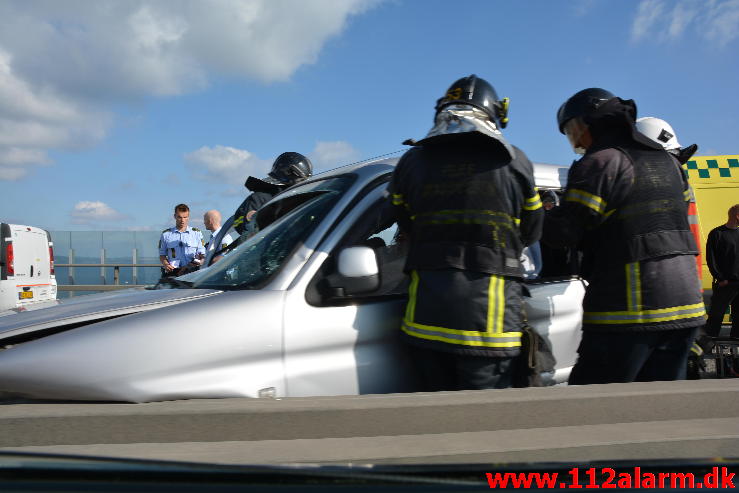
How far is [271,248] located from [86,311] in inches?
31.7

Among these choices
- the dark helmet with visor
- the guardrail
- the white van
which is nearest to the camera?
the dark helmet with visor

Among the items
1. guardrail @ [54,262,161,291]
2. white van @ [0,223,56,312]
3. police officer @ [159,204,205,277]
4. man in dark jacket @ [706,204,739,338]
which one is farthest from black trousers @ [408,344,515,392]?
guardrail @ [54,262,161,291]

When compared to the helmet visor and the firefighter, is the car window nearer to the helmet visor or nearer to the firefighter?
the helmet visor

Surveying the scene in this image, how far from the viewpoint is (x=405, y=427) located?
153 cm

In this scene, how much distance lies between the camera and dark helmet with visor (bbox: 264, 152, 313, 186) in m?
5.01

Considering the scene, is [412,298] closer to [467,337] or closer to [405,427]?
[467,337]

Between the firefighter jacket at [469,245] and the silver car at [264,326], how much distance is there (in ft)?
0.78

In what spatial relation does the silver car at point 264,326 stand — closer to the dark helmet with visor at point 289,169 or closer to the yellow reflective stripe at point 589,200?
the yellow reflective stripe at point 589,200

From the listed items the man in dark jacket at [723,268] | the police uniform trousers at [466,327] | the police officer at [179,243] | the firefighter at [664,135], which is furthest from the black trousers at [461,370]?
the police officer at [179,243]

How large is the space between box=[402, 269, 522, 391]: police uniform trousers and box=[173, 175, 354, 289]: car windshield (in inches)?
24.4

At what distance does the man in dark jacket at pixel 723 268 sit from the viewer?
6832mm

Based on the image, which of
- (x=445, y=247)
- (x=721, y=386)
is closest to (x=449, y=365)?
(x=445, y=247)

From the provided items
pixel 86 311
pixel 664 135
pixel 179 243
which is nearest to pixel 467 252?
pixel 86 311

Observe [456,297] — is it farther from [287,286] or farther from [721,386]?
[721,386]
